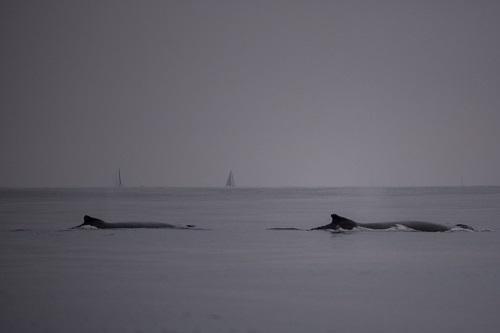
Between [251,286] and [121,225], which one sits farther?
[121,225]

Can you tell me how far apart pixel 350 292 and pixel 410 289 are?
5.34 ft

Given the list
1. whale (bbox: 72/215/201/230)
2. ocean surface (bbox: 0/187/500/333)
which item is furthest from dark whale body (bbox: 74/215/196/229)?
ocean surface (bbox: 0/187/500/333)

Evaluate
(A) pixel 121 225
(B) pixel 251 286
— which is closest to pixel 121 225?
(A) pixel 121 225

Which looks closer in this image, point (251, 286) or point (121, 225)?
point (251, 286)

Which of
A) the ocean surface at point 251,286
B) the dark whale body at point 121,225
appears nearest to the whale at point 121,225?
the dark whale body at point 121,225

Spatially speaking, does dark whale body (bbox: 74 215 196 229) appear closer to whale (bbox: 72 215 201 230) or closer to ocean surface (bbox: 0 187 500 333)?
whale (bbox: 72 215 201 230)

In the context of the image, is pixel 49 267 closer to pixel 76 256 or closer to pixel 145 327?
pixel 76 256

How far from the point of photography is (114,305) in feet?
45.3

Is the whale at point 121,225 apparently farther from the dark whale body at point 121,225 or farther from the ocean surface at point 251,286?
the ocean surface at point 251,286

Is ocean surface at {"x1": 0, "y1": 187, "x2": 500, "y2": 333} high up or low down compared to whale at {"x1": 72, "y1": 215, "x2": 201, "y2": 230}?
down

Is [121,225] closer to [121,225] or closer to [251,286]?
[121,225]

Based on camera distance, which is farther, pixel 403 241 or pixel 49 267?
pixel 403 241

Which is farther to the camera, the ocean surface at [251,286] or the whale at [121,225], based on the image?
the whale at [121,225]

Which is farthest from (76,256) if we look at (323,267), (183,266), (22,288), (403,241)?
(403,241)
